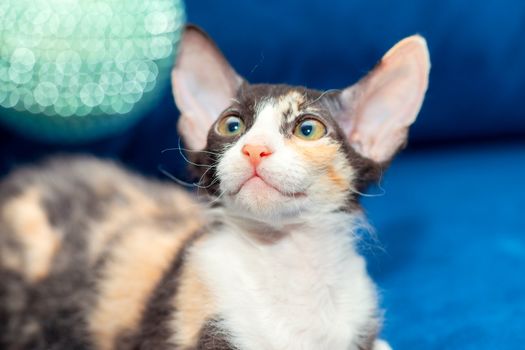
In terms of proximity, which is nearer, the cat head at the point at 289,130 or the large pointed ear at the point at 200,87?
the cat head at the point at 289,130

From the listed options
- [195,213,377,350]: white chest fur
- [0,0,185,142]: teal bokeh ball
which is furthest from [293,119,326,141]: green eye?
[0,0,185,142]: teal bokeh ball

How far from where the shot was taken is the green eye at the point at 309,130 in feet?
2.98

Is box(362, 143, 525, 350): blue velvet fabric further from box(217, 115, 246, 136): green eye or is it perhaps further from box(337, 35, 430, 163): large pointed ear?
box(217, 115, 246, 136): green eye

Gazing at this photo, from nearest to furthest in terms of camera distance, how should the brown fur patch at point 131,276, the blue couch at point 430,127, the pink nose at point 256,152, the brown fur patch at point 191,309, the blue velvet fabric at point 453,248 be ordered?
the pink nose at point 256,152 < the brown fur patch at point 191,309 < the brown fur patch at point 131,276 < the blue velvet fabric at point 453,248 < the blue couch at point 430,127

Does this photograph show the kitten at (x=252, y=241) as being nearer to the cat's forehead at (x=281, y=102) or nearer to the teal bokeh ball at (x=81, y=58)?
the cat's forehead at (x=281, y=102)

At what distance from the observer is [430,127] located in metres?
2.07

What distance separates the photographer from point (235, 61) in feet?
6.07

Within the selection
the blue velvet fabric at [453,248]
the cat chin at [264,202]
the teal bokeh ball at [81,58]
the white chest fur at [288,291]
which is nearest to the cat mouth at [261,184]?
the cat chin at [264,202]

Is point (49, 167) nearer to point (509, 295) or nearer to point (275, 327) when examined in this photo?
point (275, 327)

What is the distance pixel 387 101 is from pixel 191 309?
1.21 ft

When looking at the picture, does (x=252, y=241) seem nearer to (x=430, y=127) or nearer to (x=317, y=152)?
(x=317, y=152)

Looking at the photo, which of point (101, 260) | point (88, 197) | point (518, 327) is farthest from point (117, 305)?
point (518, 327)

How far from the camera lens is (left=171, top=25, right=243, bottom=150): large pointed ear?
1037mm

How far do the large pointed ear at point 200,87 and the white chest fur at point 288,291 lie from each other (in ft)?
0.49
